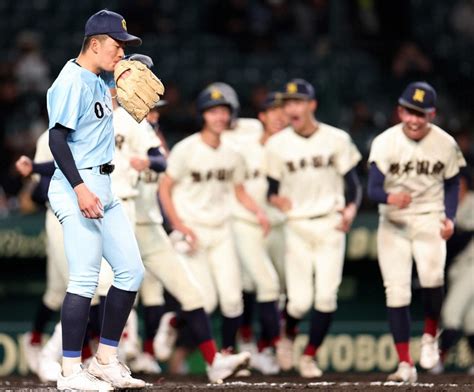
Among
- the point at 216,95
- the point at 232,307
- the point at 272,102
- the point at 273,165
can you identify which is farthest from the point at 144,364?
the point at 272,102

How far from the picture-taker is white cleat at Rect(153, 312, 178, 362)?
10898 mm

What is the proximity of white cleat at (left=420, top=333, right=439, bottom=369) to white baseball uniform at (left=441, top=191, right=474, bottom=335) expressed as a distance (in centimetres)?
277

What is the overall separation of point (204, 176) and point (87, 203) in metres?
3.78

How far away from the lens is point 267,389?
775 cm

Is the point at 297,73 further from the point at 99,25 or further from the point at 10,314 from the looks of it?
the point at 99,25

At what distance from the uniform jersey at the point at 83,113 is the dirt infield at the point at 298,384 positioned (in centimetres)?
130

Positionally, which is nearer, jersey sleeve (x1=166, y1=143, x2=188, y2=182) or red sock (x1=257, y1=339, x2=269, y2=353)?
jersey sleeve (x1=166, y1=143, x2=188, y2=182)

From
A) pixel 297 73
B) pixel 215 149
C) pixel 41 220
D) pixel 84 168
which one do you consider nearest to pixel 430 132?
pixel 215 149

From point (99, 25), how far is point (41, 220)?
5748mm

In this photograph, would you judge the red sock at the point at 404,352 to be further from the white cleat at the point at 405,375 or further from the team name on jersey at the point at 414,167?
the team name on jersey at the point at 414,167

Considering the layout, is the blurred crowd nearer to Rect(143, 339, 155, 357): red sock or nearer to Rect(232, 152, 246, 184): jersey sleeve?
Rect(232, 152, 246, 184): jersey sleeve

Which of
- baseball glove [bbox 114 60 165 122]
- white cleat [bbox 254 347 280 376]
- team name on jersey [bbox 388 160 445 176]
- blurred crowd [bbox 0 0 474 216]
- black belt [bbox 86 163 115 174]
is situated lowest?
white cleat [bbox 254 347 280 376]

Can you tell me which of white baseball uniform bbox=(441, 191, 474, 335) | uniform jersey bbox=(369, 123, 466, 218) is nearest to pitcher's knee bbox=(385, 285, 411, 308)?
uniform jersey bbox=(369, 123, 466, 218)

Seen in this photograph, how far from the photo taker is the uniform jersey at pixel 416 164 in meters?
9.16
